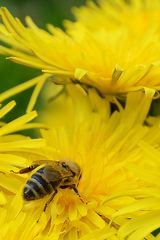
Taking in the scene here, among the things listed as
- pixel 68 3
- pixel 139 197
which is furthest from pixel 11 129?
pixel 68 3

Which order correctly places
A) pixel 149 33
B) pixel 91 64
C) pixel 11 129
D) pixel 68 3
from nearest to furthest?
pixel 11 129 < pixel 91 64 < pixel 149 33 < pixel 68 3

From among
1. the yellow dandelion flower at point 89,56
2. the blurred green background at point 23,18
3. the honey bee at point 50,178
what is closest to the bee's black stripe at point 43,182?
the honey bee at point 50,178

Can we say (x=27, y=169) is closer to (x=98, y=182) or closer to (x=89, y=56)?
(x=98, y=182)

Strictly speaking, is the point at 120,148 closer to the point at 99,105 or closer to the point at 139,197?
the point at 99,105

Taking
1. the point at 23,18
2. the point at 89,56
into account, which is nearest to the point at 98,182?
the point at 89,56

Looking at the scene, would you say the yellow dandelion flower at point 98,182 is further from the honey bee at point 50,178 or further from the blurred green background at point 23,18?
the blurred green background at point 23,18
